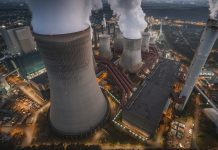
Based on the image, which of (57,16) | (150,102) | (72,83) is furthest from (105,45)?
(57,16)

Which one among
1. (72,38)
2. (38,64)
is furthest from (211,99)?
(38,64)

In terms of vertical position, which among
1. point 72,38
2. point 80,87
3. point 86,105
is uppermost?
point 72,38

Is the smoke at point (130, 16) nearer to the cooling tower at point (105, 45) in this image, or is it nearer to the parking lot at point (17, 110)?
the cooling tower at point (105, 45)

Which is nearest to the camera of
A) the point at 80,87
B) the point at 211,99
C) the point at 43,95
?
the point at 80,87

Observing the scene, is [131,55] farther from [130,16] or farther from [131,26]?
[130,16]

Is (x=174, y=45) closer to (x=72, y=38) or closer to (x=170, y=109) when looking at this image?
(x=170, y=109)

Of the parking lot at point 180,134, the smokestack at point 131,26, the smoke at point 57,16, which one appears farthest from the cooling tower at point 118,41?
the smoke at point 57,16

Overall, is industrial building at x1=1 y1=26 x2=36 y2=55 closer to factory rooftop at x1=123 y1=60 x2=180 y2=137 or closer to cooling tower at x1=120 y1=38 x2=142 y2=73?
cooling tower at x1=120 y1=38 x2=142 y2=73

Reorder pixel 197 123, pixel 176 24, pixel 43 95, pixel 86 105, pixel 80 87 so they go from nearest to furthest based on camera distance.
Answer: pixel 80 87
pixel 86 105
pixel 197 123
pixel 43 95
pixel 176 24
